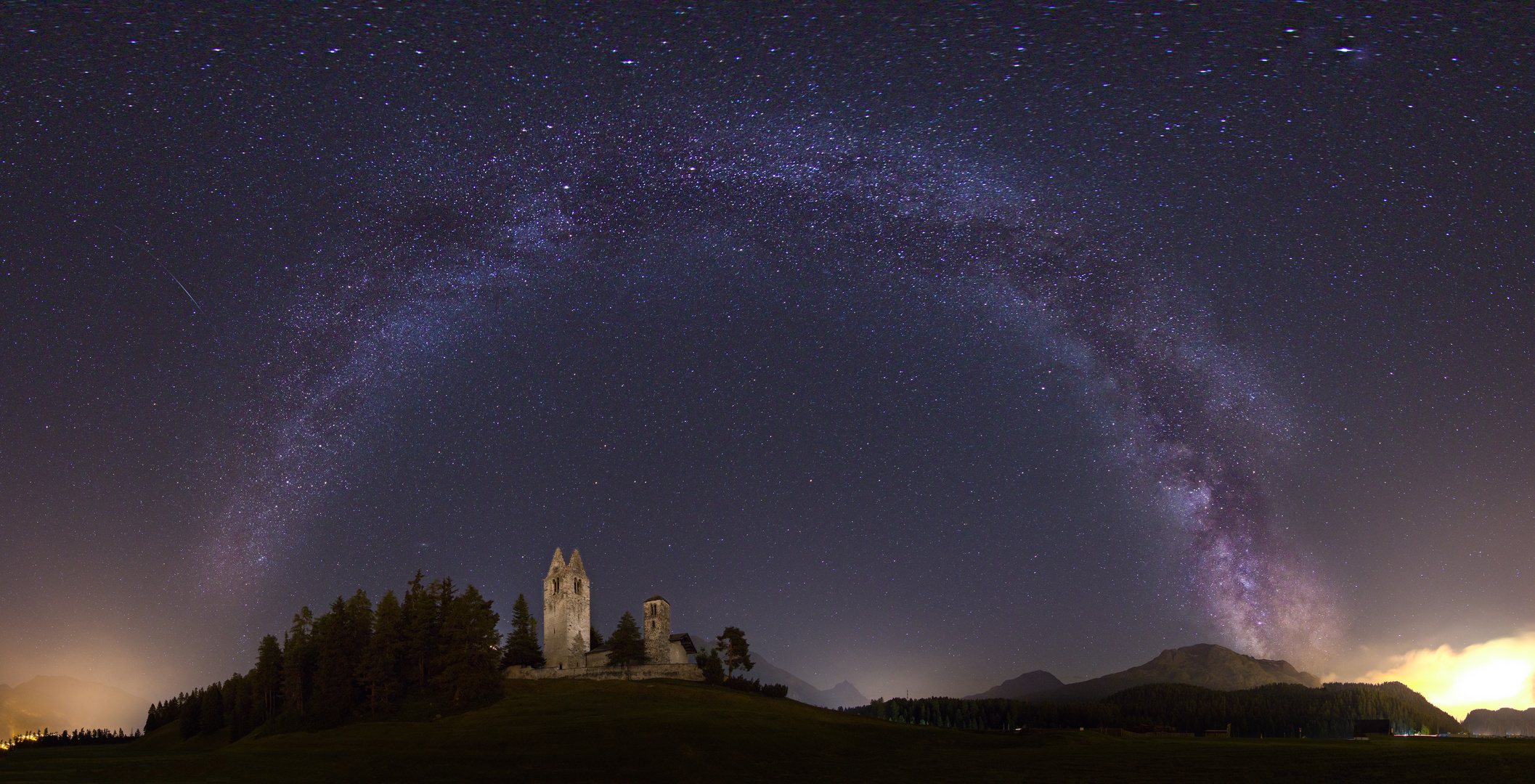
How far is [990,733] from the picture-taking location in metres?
87.5

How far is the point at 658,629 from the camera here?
118562mm

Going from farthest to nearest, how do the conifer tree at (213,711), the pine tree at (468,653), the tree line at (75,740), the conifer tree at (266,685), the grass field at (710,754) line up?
the tree line at (75,740), the conifer tree at (213,711), the conifer tree at (266,685), the pine tree at (468,653), the grass field at (710,754)

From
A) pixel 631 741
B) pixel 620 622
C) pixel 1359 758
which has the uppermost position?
pixel 620 622

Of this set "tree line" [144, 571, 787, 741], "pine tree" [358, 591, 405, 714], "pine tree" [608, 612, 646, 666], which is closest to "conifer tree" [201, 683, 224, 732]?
"tree line" [144, 571, 787, 741]

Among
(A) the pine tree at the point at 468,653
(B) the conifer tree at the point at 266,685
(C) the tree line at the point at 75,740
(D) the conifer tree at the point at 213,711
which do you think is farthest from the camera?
(C) the tree line at the point at 75,740

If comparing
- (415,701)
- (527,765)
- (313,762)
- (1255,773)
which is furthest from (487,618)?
(1255,773)

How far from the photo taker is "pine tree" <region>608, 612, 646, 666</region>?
365ft

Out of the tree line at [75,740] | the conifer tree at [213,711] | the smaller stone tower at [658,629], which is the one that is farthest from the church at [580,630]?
the tree line at [75,740]

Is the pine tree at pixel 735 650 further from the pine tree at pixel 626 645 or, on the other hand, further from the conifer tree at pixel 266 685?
the conifer tree at pixel 266 685

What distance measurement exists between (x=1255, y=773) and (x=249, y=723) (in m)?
96.7

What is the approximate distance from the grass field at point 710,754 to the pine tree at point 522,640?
21.4 m

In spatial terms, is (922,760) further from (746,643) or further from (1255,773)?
(746,643)

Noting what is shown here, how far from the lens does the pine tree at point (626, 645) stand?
111m

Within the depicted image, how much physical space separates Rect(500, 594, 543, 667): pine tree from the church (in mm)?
2262
